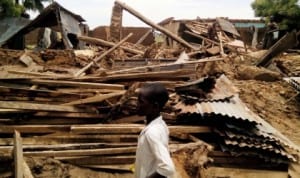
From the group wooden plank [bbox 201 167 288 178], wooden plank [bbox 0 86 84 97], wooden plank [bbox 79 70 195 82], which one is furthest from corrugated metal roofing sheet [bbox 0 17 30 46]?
wooden plank [bbox 201 167 288 178]

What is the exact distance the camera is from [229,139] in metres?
5.05

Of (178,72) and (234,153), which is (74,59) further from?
(234,153)

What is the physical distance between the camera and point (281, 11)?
70.0ft

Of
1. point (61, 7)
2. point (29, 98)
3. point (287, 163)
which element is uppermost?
point (61, 7)

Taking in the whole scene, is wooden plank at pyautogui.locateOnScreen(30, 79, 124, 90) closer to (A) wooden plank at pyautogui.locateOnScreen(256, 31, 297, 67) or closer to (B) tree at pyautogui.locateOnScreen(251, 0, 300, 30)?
(A) wooden plank at pyautogui.locateOnScreen(256, 31, 297, 67)

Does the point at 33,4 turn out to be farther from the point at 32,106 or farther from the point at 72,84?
the point at 32,106

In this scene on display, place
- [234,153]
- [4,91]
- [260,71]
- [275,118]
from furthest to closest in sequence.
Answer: [260,71] → [275,118] → [4,91] → [234,153]

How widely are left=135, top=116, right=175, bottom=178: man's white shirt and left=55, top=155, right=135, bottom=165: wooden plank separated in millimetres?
2256

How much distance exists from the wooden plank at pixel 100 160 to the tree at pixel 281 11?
59.3ft

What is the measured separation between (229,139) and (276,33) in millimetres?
17482

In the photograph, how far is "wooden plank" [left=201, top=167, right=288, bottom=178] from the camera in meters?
5.08

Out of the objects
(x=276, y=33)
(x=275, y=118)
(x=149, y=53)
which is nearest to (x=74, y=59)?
(x=149, y=53)

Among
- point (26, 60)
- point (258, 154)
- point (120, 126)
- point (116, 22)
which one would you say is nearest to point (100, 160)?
point (120, 126)

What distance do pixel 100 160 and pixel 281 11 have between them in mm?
19332
